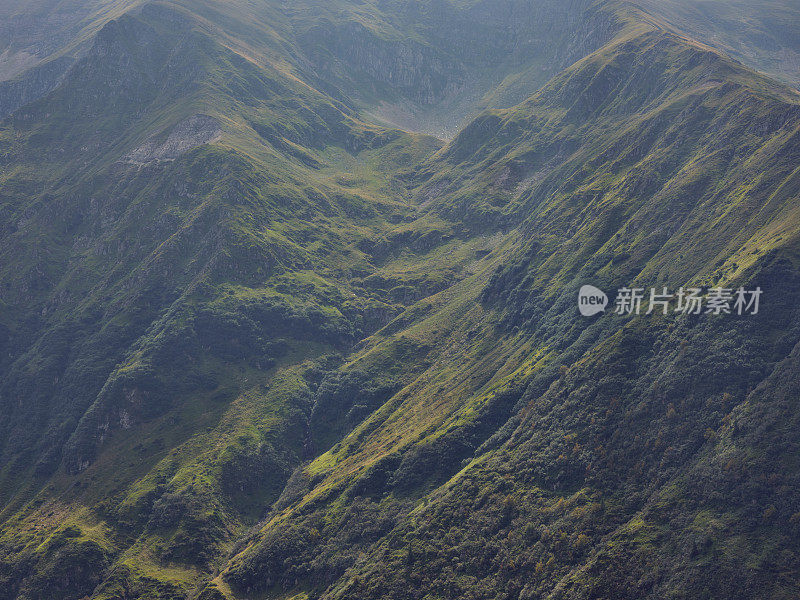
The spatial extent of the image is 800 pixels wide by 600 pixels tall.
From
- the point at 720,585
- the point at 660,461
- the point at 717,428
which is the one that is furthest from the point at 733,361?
the point at 720,585

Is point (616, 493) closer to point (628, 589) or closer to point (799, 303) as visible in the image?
point (628, 589)

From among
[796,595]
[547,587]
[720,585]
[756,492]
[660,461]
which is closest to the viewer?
[796,595]

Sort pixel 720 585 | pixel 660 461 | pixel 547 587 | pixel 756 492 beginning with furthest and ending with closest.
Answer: pixel 660 461 → pixel 547 587 → pixel 756 492 → pixel 720 585

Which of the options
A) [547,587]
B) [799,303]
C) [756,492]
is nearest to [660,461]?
[756,492]

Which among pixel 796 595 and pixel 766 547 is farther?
pixel 766 547

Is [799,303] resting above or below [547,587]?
above

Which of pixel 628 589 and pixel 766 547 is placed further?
pixel 628 589

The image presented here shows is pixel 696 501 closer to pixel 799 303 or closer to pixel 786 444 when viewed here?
pixel 786 444

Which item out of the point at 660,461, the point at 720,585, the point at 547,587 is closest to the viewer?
the point at 720,585

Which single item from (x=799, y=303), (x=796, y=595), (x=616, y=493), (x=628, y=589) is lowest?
(x=796, y=595)
